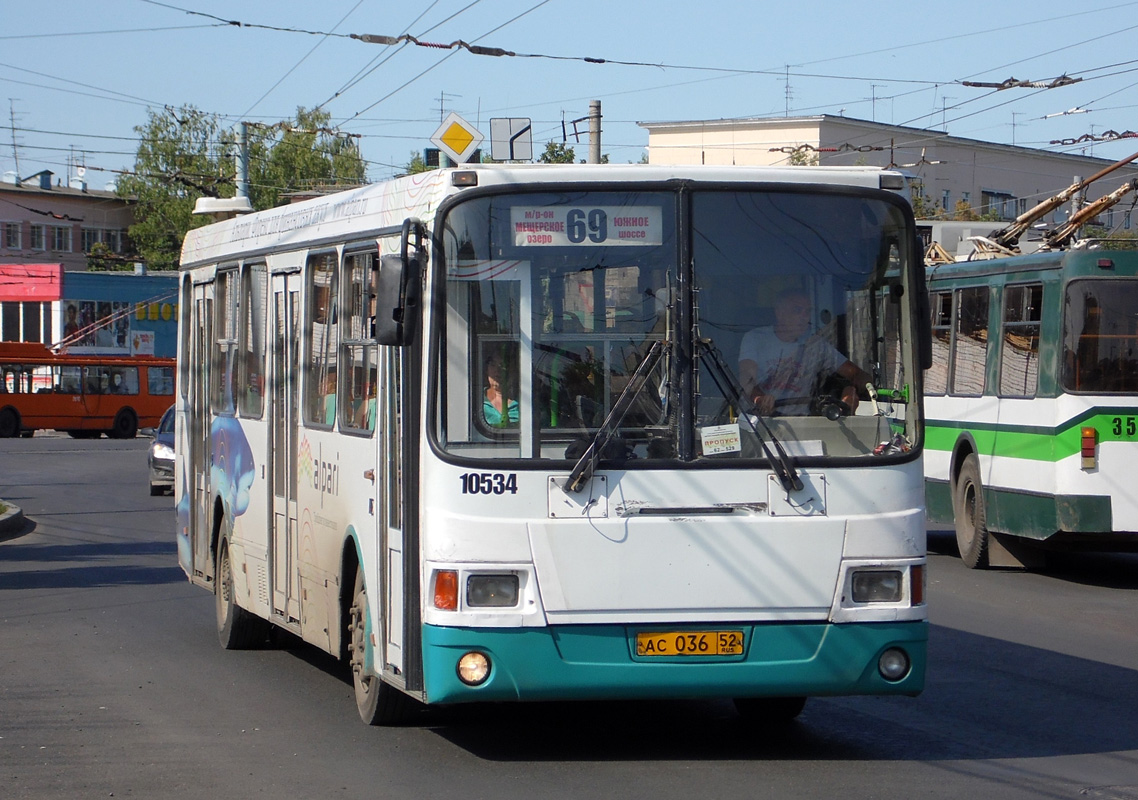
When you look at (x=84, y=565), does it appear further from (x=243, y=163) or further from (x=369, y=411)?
(x=243, y=163)

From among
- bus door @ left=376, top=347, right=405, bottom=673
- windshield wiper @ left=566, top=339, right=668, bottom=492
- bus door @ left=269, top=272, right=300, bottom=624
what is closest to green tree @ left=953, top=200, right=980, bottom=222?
bus door @ left=269, top=272, right=300, bottom=624

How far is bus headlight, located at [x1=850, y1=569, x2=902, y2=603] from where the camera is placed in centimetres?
725

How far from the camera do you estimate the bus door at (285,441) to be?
31.4ft

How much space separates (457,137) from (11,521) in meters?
8.41

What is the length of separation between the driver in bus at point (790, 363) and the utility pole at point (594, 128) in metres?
20.7

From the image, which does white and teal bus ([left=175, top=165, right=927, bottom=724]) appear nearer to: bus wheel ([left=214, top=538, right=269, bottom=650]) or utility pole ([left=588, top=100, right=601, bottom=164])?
bus wheel ([left=214, top=538, right=269, bottom=650])

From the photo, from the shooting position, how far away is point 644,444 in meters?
7.14

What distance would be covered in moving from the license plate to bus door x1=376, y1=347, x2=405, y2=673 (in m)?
1.09

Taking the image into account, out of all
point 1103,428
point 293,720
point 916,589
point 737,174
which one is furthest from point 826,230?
point 1103,428

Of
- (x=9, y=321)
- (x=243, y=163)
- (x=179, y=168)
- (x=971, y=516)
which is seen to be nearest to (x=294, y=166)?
(x=179, y=168)

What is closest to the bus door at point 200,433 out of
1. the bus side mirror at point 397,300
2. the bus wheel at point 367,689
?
the bus wheel at point 367,689

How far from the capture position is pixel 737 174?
7.45m

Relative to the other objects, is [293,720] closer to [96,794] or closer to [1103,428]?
[96,794]

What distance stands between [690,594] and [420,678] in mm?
1228
